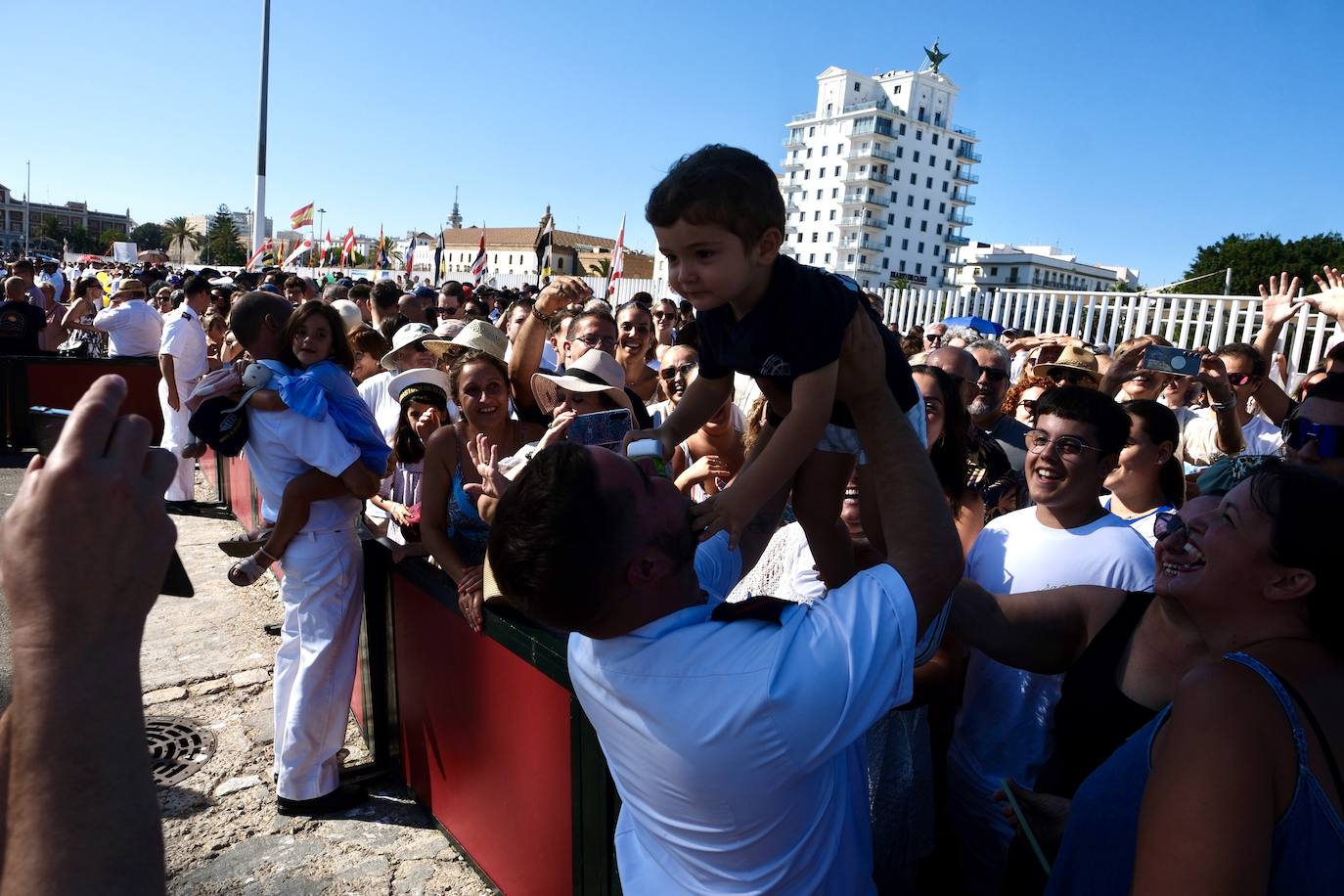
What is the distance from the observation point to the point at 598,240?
11812 cm

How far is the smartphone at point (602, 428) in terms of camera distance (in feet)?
7.79

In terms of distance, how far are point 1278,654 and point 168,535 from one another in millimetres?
1629

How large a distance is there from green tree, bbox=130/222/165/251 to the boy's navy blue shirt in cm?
14247

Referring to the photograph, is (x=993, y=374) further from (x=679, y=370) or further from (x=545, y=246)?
(x=545, y=246)

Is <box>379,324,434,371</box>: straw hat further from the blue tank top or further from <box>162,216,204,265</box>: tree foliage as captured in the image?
<box>162,216,204,265</box>: tree foliage

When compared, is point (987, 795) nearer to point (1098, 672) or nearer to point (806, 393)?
point (1098, 672)

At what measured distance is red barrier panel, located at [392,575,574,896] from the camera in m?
2.82

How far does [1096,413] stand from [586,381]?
1.99m

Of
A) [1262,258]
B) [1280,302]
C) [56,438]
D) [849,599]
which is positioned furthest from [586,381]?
[1262,258]

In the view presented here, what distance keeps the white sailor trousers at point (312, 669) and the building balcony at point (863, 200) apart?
100901 millimetres

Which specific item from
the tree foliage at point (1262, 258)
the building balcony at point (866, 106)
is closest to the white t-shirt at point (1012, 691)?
the tree foliage at point (1262, 258)

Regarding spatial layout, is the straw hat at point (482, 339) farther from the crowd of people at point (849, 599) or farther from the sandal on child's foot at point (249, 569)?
the sandal on child's foot at point (249, 569)

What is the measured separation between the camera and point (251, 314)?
4242 millimetres

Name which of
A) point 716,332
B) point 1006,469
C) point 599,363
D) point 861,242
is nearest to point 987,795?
point 716,332
